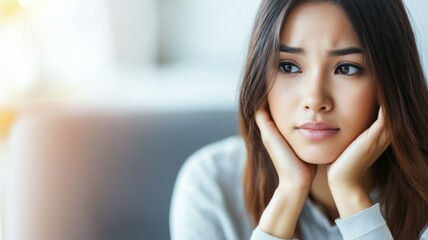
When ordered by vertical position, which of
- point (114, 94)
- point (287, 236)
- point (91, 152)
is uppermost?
point (114, 94)

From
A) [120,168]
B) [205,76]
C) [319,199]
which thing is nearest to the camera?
[319,199]

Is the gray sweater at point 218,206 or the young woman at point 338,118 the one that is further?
the gray sweater at point 218,206

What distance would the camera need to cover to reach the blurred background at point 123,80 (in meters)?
1.30

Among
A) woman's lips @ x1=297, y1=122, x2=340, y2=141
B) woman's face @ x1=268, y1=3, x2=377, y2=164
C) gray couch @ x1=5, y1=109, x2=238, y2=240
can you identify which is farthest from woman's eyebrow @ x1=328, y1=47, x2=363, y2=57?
A: gray couch @ x1=5, y1=109, x2=238, y2=240

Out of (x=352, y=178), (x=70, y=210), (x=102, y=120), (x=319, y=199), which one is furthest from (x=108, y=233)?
(x=352, y=178)

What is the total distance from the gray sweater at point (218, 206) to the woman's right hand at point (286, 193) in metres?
0.12

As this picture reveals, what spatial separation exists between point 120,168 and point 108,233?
0.46 feet

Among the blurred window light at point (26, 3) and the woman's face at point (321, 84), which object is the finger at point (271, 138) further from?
the blurred window light at point (26, 3)

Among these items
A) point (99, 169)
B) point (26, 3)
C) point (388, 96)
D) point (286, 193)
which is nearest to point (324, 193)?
point (286, 193)

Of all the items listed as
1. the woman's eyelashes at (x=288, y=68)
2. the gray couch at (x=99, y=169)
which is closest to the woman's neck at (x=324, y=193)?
the woman's eyelashes at (x=288, y=68)

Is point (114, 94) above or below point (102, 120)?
above

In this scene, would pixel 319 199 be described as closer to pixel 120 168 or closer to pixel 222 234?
pixel 222 234

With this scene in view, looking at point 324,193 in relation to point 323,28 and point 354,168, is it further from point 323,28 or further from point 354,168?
point 323,28

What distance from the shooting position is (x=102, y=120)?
1409mm
